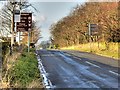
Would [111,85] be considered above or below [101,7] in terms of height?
below

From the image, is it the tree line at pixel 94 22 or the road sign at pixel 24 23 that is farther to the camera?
the tree line at pixel 94 22

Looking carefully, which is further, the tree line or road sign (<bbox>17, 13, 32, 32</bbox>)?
the tree line

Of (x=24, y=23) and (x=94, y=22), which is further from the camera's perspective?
(x=94, y=22)

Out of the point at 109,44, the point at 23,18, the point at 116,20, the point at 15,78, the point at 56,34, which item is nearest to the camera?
the point at 15,78

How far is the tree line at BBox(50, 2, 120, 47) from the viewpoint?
52.1 metres

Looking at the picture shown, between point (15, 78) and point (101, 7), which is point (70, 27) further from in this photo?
point (15, 78)

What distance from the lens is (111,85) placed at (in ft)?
53.2

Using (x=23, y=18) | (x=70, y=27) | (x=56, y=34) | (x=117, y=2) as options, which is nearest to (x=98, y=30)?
(x=117, y=2)

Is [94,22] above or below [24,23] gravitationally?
above

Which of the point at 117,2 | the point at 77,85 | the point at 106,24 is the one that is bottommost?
the point at 77,85

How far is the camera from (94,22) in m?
66.7

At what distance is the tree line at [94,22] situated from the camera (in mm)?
52094

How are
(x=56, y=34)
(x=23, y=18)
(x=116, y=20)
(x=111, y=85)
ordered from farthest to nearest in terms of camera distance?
(x=56, y=34), (x=116, y=20), (x=23, y=18), (x=111, y=85)

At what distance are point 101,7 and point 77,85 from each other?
4594 cm
